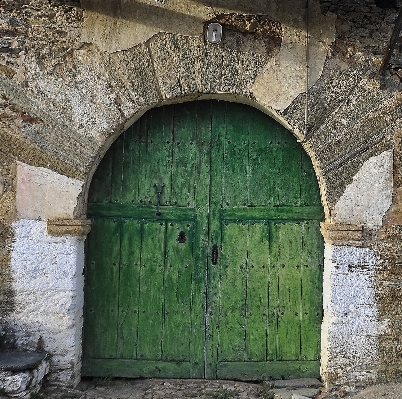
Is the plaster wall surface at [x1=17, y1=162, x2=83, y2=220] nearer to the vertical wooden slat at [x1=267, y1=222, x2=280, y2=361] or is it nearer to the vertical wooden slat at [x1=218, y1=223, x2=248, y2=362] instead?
the vertical wooden slat at [x1=218, y1=223, x2=248, y2=362]

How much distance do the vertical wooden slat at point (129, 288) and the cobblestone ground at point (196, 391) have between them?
0.24 meters

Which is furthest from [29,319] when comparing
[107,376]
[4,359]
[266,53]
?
[266,53]

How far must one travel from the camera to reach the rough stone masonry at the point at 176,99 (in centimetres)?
375

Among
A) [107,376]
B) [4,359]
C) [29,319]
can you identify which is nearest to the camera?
[4,359]

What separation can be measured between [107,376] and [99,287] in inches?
25.4

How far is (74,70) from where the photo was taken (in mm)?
3793

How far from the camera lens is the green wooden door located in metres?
4.02

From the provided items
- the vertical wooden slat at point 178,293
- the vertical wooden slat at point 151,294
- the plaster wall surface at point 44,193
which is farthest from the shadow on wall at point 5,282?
the vertical wooden slat at point 178,293

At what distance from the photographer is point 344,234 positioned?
3.79 m

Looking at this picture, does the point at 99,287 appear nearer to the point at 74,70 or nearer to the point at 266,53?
the point at 74,70

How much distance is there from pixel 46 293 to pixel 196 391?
123cm

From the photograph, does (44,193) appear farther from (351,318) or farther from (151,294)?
(351,318)

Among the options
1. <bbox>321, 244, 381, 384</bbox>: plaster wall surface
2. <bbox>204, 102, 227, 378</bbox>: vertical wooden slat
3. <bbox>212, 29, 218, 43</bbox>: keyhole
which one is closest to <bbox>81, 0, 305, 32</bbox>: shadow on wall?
<bbox>212, 29, 218, 43</bbox>: keyhole

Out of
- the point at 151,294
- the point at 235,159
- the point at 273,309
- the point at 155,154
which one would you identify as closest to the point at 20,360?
the point at 151,294
